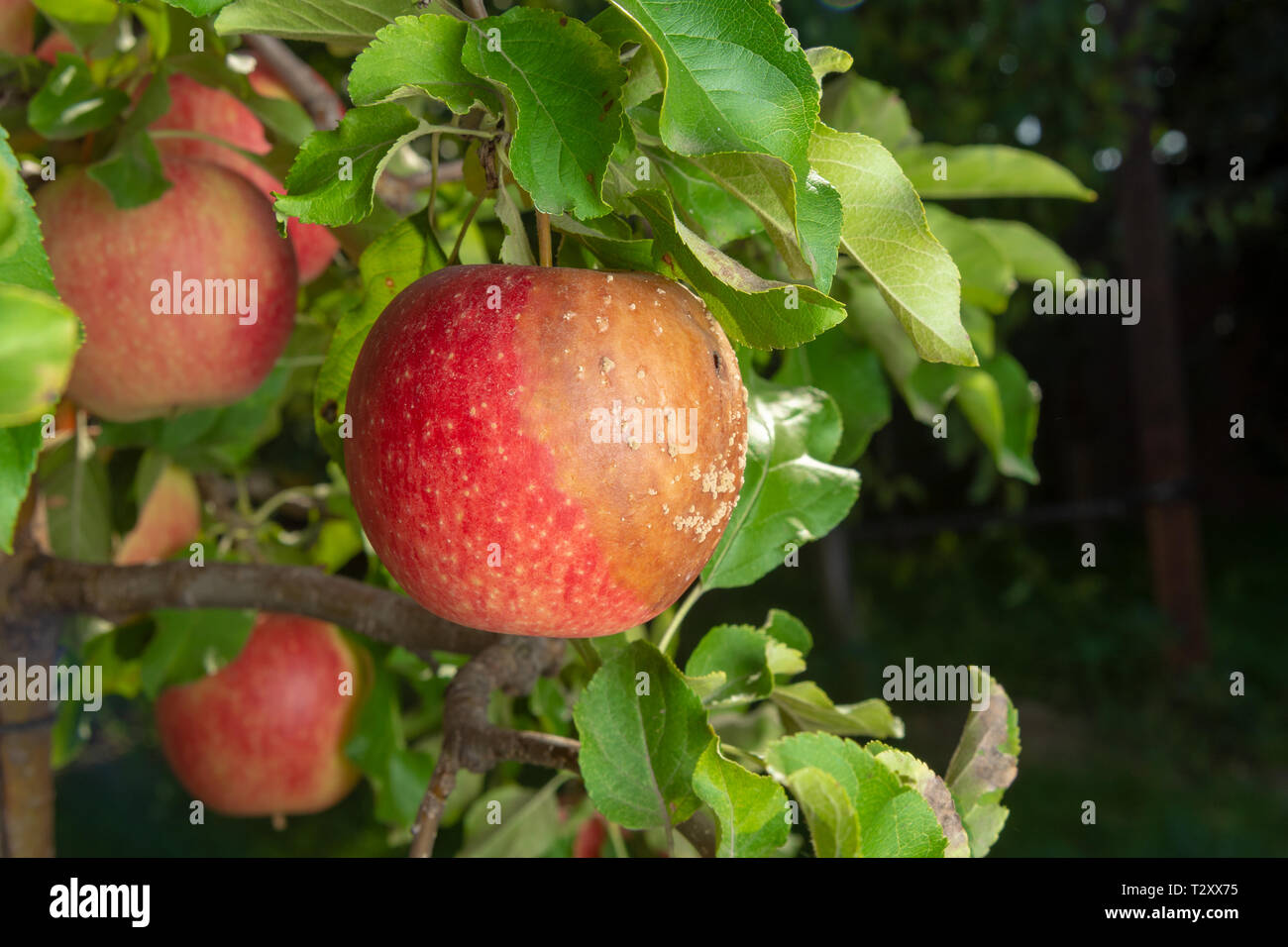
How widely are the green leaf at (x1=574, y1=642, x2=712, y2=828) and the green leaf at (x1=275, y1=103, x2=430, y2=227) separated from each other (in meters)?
0.23

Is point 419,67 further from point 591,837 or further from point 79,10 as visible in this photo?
point 591,837

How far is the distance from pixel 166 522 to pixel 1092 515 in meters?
2.94

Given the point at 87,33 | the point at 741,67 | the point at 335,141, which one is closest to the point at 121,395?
the point at 87,33

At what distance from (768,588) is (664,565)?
466 cm

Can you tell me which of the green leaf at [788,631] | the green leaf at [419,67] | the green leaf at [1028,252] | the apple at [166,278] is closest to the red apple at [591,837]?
the green leaf at [788,631]

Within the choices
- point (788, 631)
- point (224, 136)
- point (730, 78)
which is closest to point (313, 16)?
point (730, 78)

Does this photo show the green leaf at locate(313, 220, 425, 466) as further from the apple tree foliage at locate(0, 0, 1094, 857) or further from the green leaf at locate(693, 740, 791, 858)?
the green leaf at locate(693, 740, 791, 858)

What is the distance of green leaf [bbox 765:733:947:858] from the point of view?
1.45 ft

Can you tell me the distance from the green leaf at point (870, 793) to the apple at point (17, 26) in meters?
0.71

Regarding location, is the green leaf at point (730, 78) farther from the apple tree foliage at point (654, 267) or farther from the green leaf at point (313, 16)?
the green leaf at point (313, 16)

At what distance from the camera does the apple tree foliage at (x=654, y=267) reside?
37 cm

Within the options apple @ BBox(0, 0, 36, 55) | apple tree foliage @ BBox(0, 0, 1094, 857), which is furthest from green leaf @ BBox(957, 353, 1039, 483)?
apple @ BBox(0, 0, 36, 55)

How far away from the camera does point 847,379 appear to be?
0.72 metres

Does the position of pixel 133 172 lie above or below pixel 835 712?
above
